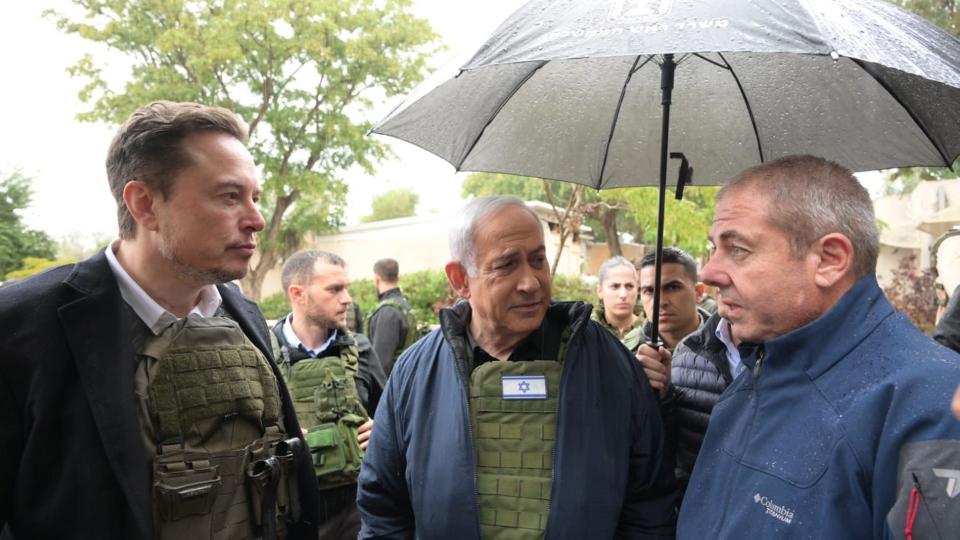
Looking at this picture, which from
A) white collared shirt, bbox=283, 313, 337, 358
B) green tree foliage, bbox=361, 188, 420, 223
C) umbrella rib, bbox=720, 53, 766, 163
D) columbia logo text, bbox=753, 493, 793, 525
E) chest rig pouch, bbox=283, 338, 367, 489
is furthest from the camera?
green tree foliage, bbox=361, 188, 420, 223

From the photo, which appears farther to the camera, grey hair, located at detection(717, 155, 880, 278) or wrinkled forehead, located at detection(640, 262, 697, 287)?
wrinkled forehead, located at detection(640, 262, 697, 287)

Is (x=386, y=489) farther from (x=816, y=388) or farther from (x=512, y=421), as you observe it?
(x=816, y=388)

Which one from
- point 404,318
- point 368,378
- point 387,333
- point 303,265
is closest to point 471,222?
point 368,378

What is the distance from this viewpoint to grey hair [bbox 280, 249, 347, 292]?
170 inches

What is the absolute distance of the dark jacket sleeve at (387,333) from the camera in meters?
6.36

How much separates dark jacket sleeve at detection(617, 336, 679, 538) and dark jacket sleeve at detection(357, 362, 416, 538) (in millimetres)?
746

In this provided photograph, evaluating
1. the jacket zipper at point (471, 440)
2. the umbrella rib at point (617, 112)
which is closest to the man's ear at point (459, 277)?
the jacket zipper at point (471, 440)

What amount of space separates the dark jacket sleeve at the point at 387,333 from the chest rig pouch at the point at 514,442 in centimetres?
413

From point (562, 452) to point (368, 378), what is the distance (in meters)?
2.33

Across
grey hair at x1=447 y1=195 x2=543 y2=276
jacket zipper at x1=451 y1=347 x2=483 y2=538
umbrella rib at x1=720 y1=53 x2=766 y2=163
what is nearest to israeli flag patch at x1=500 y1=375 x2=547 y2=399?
jacket zipper at x1=451 y1=347 x2=483 y2=538

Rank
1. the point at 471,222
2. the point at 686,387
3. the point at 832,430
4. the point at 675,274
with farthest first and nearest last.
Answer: the point at 675,274
the point at 686,387
the point at 471,222
the point at 832,430

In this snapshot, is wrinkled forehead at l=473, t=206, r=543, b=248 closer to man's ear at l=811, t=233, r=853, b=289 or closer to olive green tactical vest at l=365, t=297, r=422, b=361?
man's ear at l=811, t=233, r=853, b=289

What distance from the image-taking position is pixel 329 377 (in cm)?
392

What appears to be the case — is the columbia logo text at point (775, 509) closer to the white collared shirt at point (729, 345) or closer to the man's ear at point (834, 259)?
the man's ear at point (834, 259)
